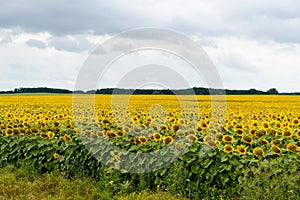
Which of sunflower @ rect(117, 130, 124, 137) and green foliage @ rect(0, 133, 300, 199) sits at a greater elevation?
sunflower @ rect(117, 130, 124, 137)

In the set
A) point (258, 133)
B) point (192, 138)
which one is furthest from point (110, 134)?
point (258, 133)

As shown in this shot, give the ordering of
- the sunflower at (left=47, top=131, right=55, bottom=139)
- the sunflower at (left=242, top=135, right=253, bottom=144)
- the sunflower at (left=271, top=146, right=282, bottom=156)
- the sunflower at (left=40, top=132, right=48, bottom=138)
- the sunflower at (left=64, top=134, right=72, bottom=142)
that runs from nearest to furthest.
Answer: the sunflower at (left=271, top=146, right=282, bottom=156)
the sunflower at (left=242, top=135, right=253, bottom=144)
the sunflower at (left=64, top=134, right=72, bottom=142)
the sunflower at (left=47, top=131, right=55, bottom=139)
the sunflower at (left=40, top=132, right=48, bottom=138)

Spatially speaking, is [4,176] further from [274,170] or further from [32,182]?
[274,170]

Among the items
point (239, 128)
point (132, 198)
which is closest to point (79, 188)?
point (132, 198)

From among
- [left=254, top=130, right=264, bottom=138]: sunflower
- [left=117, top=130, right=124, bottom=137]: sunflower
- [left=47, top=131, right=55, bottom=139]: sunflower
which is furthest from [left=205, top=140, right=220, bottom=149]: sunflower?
[left=47, top=131, right=55, bottom=139]: sunflower

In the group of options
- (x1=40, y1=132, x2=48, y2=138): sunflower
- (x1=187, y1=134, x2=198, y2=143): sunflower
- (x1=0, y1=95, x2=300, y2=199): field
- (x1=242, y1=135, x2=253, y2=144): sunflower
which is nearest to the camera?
(x1=0, y1=95, x2=300, y2=199): field

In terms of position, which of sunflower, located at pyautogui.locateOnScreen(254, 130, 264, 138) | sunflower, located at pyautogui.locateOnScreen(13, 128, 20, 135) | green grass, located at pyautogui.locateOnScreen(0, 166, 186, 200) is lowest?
green grass, located at pyautogui.locateOnScreen(0, 166, 186, 200)

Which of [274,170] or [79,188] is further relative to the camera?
[79,188]

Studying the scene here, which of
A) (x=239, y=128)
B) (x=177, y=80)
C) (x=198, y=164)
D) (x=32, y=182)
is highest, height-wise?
(x=177, y=80)

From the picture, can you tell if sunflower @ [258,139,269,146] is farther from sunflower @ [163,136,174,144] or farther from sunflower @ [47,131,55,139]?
sunflower @ [47,131,55,139]

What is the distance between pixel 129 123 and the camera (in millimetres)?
7902

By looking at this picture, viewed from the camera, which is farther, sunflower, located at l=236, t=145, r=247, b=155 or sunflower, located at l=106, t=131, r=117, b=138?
sunflower, located at l=106, t=131, r=117, b=138

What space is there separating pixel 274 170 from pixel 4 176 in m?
4.88

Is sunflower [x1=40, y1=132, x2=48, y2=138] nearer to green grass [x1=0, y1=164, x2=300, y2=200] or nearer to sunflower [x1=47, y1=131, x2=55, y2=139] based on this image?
sunflower [x1=47, y1=131, x2=55, y2=139]
